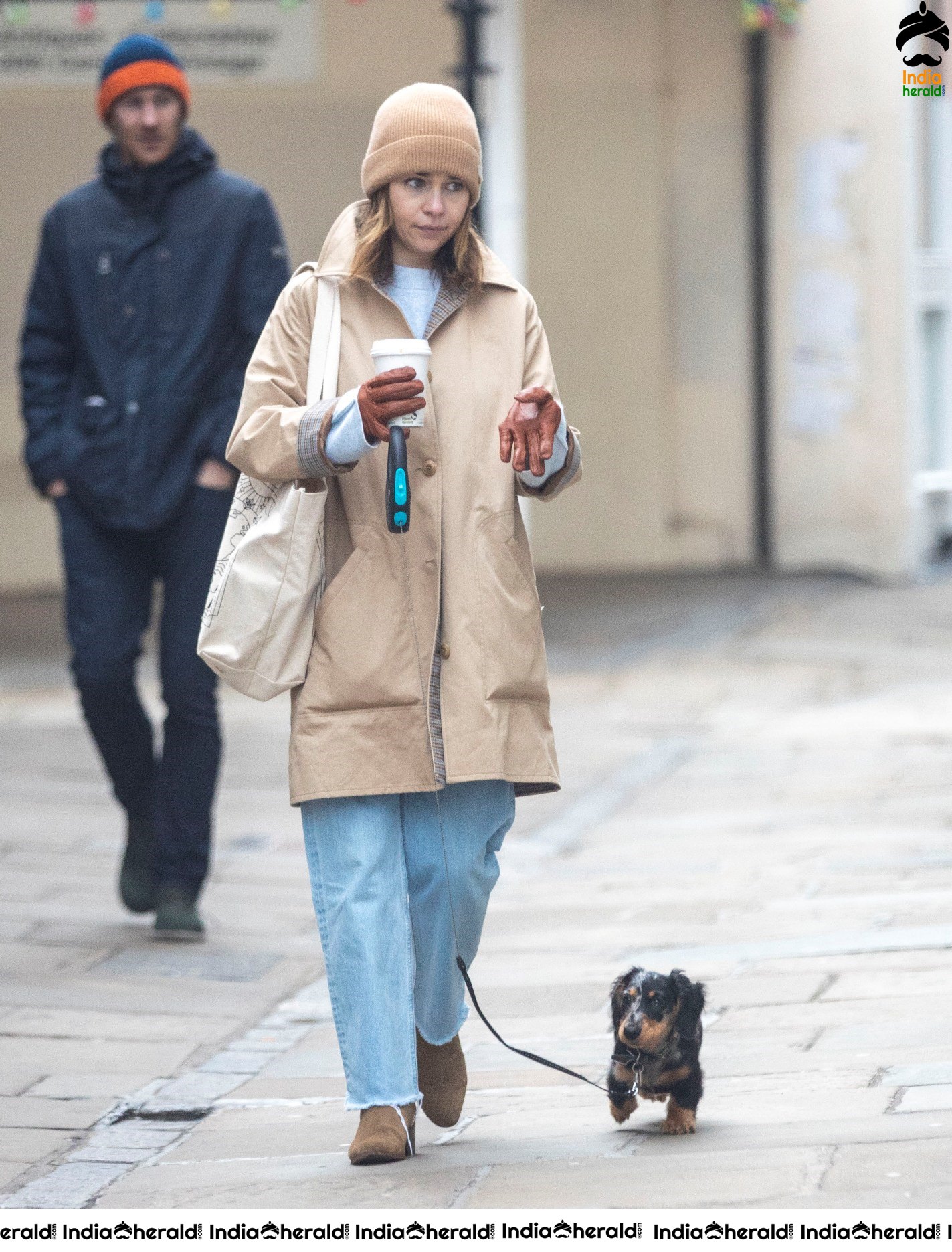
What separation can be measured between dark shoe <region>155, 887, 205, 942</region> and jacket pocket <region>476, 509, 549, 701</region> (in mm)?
2039

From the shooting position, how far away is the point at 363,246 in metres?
3.46

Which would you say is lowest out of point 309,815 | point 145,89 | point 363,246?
point 309,815

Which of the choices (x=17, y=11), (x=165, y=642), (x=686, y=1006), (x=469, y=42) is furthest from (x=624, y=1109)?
(x=17, y=11)

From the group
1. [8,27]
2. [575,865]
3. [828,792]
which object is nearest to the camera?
[575,865]

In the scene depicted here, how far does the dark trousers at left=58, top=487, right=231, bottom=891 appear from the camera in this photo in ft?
16.5

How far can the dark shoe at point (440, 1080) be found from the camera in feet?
11.8

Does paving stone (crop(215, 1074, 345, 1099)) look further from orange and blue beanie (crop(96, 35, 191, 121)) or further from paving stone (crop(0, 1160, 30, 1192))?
orange and blue beanie (crop(96, 35, 191, 121))

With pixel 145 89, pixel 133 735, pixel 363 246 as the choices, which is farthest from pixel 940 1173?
pixel 145 89

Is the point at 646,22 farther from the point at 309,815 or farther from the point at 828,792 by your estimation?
the point at 309,815

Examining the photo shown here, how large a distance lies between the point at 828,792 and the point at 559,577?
657cm

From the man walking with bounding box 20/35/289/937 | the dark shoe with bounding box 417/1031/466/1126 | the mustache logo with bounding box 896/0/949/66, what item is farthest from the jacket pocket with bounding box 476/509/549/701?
the mustache logo with bounding box 896/0/949/66

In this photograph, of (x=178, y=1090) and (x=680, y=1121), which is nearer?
(x=680, y=1121)

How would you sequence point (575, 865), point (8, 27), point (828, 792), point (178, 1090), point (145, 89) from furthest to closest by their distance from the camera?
1. point (8, 27)
2. point (828, 792)
3. point (575, 865)
4. point (145, 89)
5. point (178, 1090)

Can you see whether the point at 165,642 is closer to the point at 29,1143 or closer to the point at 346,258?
the point at 29,1143
